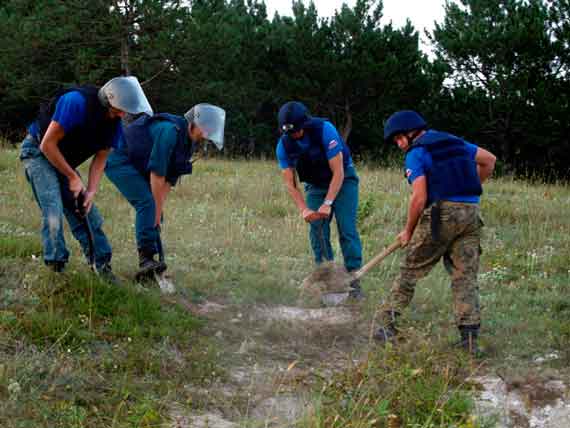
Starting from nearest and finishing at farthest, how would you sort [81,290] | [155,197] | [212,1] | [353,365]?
[353,365], [81,290], [155,197], [212,1]

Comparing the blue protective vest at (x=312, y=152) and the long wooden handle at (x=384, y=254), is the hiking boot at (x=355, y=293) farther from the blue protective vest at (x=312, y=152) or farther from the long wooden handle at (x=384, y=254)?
the blue protective vest at (x=312, y=152)

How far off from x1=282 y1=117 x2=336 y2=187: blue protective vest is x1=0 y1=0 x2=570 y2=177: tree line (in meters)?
12.1

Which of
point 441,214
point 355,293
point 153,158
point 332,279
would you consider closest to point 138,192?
point 153,158

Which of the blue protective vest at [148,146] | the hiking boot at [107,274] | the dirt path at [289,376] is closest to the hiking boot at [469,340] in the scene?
the dirt path at [289,376]

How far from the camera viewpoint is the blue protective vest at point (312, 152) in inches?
226

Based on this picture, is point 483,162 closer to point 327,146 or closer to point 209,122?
point 327,146

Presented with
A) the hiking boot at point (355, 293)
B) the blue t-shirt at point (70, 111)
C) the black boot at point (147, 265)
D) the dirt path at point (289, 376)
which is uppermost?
the blue t-shirt at point (70, 111)

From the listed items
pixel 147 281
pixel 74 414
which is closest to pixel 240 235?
pixel 147 281

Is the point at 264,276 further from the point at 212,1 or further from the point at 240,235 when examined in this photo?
the point at 212,1

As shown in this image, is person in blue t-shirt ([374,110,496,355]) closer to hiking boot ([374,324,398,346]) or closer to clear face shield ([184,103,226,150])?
hiking boot ([374,324,398,346])

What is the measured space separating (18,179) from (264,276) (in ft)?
18.0

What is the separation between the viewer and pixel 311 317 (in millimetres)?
5598

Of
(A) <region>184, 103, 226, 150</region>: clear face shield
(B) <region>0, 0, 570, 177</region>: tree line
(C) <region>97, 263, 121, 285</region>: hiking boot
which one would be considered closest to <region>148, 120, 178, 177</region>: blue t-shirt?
(A) <region>184, 103, 226, 150</region>: clear face shield

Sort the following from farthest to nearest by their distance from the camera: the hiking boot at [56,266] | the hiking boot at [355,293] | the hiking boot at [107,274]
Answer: the hiking boot at [355,293]
the hiking boot at [107,274]
the hiking boot at [56,266]
